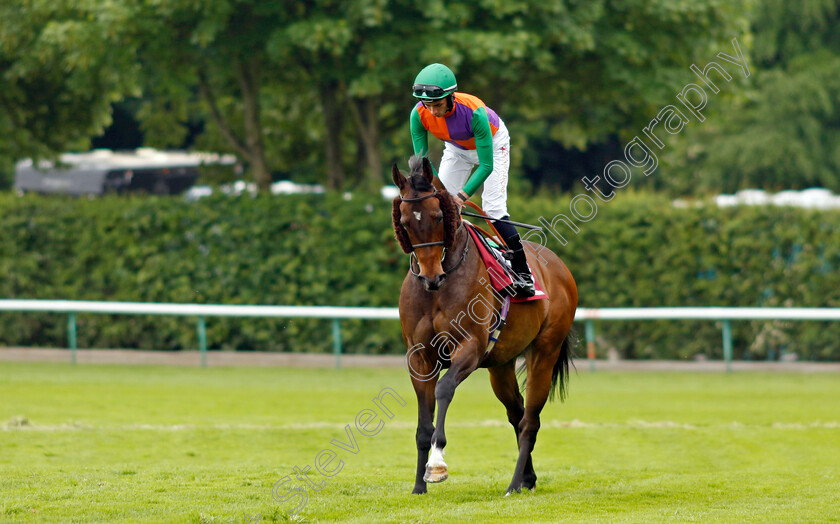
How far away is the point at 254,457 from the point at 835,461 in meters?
5.21

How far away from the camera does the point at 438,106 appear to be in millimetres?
6922

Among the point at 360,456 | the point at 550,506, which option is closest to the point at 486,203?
the point at 550,506

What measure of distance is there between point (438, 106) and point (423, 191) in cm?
66

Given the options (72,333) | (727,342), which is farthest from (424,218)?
(72,333)

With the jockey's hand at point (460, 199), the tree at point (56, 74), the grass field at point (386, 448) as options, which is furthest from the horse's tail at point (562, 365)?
the tree at point (56, 74)

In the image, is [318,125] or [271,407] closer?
[271,407]

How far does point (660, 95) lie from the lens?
Answer: 56.5 ft

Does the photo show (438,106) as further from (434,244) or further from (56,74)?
(56,74)

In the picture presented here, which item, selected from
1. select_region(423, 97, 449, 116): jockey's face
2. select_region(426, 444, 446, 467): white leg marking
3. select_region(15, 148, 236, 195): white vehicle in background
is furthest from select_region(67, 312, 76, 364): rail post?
select_region(15, 148, 236, 195): white vehicle in background

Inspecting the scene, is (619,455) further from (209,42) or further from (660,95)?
(209,42)

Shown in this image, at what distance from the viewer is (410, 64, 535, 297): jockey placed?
6.80m

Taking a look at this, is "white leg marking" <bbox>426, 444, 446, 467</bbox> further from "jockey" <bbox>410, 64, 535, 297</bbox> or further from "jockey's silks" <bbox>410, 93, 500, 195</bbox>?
"jockey's silks" <bbox>410, 93, 500, 195</bbox>

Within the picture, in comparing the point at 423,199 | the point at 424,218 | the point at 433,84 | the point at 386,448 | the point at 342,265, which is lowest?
the point at 386,448

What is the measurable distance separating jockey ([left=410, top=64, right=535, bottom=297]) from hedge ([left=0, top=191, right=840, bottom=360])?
33.0ft
